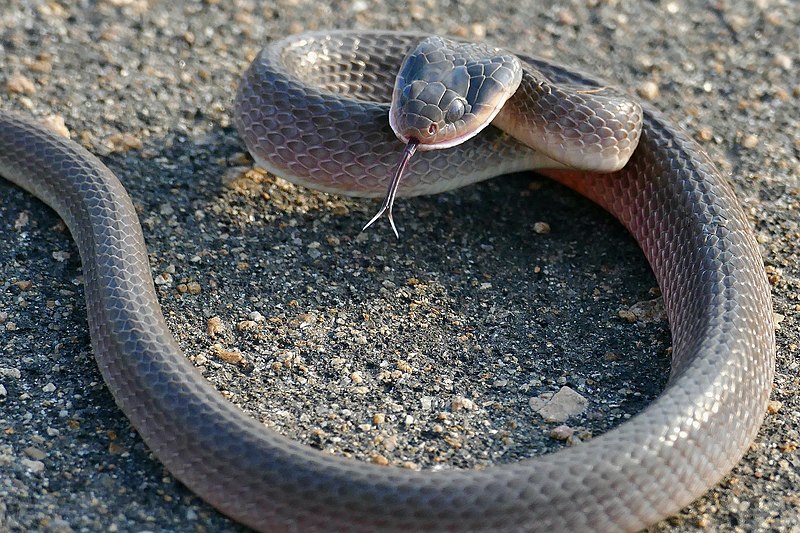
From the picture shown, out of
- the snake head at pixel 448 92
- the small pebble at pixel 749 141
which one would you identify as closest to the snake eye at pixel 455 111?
the snake head at pixel 448 92

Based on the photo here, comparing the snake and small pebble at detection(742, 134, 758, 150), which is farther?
small pebble at detection(742, 134, 758, 150)

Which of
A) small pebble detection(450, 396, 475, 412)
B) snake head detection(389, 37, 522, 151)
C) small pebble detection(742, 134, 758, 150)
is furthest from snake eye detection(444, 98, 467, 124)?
small pebble detection(742, 134, 758, 150)

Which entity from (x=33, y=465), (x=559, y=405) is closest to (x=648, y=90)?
(x=559, y=405)

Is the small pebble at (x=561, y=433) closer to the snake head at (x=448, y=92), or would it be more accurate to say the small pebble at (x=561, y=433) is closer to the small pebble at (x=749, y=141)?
the snake head at (x=448, y=92)

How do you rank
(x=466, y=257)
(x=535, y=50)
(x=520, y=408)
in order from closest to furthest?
(x=520, y=408) < (x=466, y=257) < (x=535, y=50)

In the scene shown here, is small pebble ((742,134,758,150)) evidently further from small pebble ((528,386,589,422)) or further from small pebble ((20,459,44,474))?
small pebble ((20,459,44,474))

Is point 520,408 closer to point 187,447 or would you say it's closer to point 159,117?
point 187,447

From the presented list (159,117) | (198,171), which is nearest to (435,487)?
(198,171)

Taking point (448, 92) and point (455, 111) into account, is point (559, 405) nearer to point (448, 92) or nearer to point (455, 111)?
point (455, 111)
